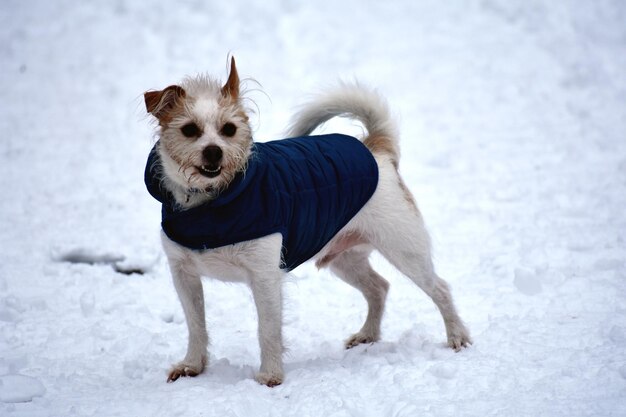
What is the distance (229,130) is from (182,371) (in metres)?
1.47

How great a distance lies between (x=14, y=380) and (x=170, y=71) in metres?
8.53

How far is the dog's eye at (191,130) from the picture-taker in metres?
3.61

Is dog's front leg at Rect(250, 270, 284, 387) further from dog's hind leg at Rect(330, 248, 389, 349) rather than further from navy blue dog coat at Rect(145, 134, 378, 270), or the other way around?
dog's hind leg at Rect(330, 248, 389, 349)

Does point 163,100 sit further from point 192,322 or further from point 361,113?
point 361,113

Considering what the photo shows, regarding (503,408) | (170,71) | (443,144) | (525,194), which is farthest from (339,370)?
(170,71)

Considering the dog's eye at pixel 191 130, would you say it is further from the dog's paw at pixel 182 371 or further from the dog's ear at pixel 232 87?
the dog's paw at pixel 182 371

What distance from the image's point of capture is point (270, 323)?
3.84 metres

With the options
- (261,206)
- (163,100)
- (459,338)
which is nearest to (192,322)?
(261,206)

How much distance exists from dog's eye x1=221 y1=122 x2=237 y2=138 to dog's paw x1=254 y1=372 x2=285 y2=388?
4.48ft

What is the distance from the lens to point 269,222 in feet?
12.0

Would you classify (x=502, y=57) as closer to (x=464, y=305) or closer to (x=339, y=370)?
(x=464, y=305)

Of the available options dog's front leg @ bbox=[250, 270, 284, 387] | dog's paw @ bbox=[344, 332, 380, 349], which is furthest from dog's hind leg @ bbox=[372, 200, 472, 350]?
dog's front leg @ bbox=[250, 270, 284, 387]

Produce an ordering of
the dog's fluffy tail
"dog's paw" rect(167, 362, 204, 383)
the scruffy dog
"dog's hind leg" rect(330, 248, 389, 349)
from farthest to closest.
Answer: "dog's hind leg" rect(330, 248, 389, 349)
the dog's fluffy tail
"dog's paw" rect(167, 362, 204, 383)
the scruffy dog

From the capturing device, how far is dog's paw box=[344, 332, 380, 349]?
4.56 m
